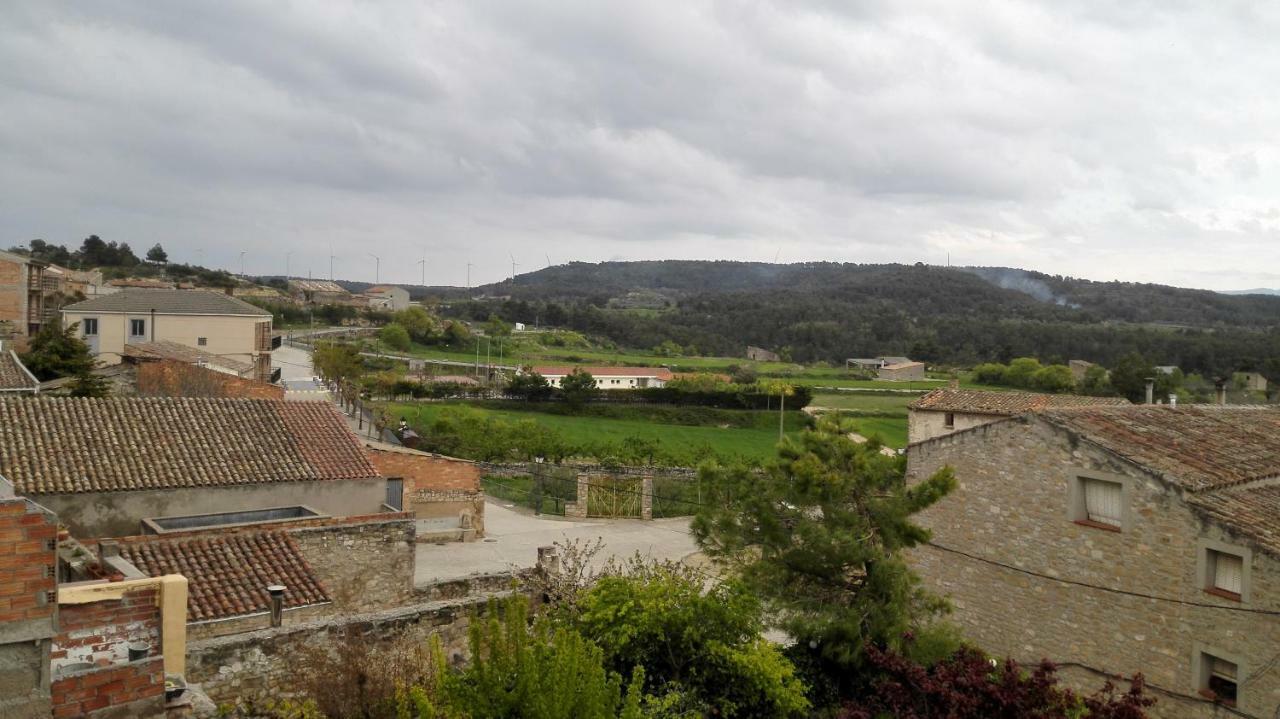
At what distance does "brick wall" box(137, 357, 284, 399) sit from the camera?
23219mm

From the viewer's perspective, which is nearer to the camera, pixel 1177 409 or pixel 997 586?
pixel 997 586

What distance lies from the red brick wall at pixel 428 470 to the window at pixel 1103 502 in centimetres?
1502

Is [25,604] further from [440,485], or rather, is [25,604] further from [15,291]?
[15,291]

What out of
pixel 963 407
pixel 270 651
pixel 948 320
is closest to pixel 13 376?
pixel 270 651

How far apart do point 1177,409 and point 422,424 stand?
34323 mm

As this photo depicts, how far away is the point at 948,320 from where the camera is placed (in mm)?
121938

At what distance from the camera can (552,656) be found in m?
6.75

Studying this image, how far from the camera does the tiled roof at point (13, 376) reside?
1789 centimetres

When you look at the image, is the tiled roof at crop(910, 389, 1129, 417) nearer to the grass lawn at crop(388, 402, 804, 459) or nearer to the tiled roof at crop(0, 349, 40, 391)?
the grass lawn at crop(388, 402, 804, 459)

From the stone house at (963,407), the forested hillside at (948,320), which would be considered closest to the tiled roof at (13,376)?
the stone house at (963,407)

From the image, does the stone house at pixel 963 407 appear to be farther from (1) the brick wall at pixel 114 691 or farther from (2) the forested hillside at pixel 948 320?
(2) the forested hillside at pixel 948 320

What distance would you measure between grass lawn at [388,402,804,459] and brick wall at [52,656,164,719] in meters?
38.8

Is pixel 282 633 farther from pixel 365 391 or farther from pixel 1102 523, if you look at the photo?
pixel 365 391

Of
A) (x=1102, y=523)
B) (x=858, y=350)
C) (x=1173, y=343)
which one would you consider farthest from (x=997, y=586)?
(x=858, y=350)
